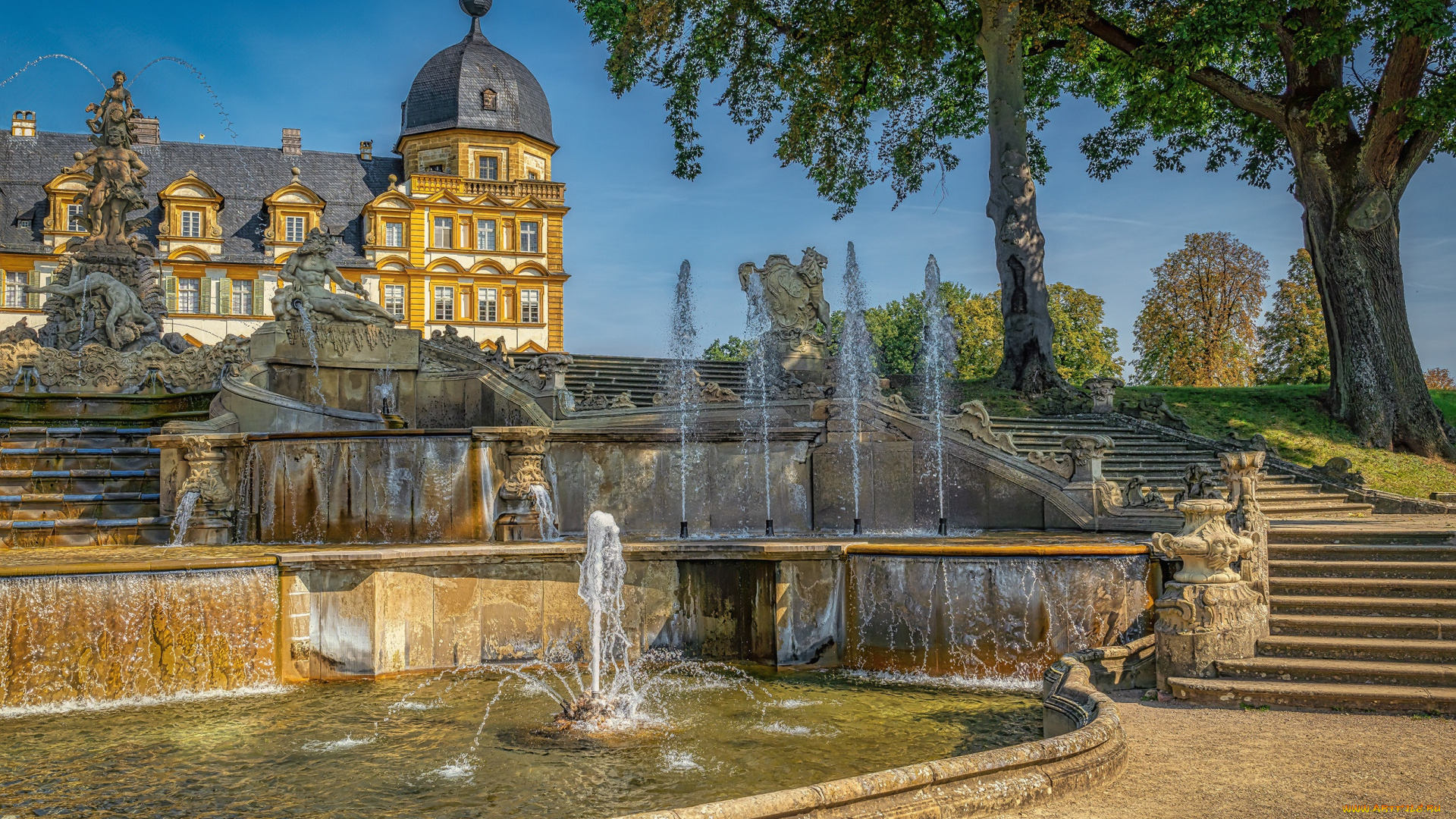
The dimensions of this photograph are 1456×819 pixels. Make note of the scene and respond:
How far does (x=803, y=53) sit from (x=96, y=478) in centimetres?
1780

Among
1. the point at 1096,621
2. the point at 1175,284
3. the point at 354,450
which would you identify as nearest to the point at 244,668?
the point at 354,450

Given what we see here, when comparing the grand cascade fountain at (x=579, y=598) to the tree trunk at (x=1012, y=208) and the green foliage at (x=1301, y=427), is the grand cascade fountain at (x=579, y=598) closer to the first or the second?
the green foliage at (x=1301, y=427)

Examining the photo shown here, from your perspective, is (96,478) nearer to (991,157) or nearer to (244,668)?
(244,668)

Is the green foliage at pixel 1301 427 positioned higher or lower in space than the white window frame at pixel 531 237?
lower

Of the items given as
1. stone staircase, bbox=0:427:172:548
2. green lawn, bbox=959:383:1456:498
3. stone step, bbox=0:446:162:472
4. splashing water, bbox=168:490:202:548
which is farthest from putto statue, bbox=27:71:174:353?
green lawn, bbox=959:383:1456:498

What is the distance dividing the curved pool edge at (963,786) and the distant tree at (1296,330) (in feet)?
130

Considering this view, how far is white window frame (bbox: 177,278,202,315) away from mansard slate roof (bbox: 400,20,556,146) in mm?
14023

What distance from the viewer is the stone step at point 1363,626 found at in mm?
8445

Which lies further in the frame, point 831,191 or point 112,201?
point 831,191

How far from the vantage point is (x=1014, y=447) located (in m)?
15.0

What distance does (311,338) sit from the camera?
18375mm

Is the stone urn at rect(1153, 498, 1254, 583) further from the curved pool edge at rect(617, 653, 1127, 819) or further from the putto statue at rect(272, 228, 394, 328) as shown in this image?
the putto statue at rect(272, 228, 394, 328)

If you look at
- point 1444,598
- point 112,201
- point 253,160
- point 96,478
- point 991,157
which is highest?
point 253,160

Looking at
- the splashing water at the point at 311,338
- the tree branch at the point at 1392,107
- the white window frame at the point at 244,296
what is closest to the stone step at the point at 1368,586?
the tree branch at the point at 1392,107
